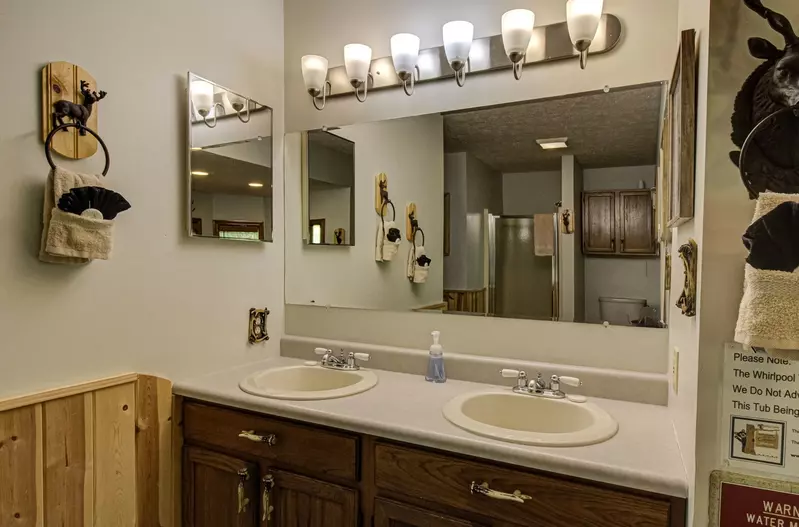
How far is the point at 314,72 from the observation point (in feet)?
6.58

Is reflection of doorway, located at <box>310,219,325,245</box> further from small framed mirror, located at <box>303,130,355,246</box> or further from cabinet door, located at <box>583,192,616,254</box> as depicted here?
cabinet door, located at <box>583,192,616,254</box>

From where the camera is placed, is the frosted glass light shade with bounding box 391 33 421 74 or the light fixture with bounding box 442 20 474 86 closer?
the light fixture with bounding box 442 20 474 86

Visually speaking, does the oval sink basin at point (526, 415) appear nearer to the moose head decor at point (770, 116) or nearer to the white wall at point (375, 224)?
the white wall at point (375, 224)

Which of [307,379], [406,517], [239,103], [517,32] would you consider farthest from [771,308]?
[239,103]

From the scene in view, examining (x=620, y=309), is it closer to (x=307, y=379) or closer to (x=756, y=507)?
(x=756, y=507)

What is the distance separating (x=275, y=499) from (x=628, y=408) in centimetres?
114

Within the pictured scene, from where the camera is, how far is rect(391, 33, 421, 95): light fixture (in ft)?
5.99

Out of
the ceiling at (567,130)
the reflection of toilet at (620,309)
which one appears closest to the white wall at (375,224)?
the ceiling at (567,130)

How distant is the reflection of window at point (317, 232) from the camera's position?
86.0 inches

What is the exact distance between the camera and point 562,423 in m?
1.51

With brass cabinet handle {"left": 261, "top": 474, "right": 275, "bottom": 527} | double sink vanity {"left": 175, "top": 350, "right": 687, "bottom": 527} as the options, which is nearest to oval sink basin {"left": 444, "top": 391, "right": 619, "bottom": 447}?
double sink vanity {"left": 175, "top": 350, "right": 687, "bottom": 527}

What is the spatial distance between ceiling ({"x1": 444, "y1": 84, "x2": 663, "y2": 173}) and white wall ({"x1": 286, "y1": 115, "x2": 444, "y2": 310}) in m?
0.15

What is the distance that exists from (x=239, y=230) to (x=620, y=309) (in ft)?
4.82

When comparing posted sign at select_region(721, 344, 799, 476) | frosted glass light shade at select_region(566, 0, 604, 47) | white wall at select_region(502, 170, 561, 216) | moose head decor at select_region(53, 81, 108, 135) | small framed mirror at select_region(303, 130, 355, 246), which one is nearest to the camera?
posted sign at select_region(721, 344, 799, 476)
